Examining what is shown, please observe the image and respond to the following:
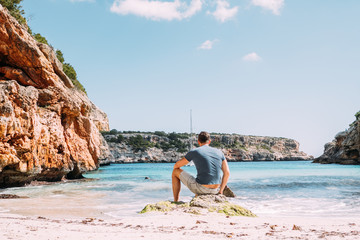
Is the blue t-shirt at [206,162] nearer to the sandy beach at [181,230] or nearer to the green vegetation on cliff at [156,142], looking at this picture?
the sandy beach at [181,230]

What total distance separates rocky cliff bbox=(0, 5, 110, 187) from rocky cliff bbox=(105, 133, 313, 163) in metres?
79.4

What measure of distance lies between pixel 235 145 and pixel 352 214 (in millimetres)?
123990

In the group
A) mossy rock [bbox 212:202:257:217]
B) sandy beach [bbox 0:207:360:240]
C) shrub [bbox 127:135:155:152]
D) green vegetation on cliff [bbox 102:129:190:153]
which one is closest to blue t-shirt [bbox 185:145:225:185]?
mossy rock [bbox 212:202:257:217]

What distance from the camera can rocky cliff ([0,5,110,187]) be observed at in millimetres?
12500

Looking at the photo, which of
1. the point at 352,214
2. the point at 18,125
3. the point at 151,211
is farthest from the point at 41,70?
the point at 352,214

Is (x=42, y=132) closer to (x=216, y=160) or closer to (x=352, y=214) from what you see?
(x=216, y=160)

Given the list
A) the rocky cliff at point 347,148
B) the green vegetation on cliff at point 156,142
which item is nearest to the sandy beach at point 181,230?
the rocky cliff at point 347,148

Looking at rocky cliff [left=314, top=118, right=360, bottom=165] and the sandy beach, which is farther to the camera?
rocky cliff [left=314, top=118, right=360, bottom=165]

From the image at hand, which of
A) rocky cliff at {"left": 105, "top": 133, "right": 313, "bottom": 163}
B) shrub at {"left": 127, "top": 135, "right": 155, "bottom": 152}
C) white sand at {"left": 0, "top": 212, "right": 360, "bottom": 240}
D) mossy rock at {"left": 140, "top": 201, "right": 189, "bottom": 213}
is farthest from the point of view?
shrub at {"left": 127, "top": 135, "right": 155, "bottom": 152}

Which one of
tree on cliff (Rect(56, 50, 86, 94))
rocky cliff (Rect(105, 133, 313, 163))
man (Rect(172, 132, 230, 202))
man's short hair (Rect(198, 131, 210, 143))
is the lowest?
rocky cliff (Rect(105, 133, 313, 163))

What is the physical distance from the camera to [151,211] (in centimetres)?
598

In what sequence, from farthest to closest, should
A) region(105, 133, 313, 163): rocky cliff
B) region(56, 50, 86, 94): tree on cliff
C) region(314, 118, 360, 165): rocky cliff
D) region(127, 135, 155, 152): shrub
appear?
region(127, 135, 155, 152): shrub < region(105, 133, 313, 163): rocky cliff < region(314, 118, 360, 165): rocky cliff < region(56, 50, 86, 94): tree on cliff

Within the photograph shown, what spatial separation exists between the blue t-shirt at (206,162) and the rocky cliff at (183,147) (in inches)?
3740

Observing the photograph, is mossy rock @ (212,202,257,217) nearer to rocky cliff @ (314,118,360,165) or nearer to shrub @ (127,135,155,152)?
rocky cliff @ (314,118,360,165)
